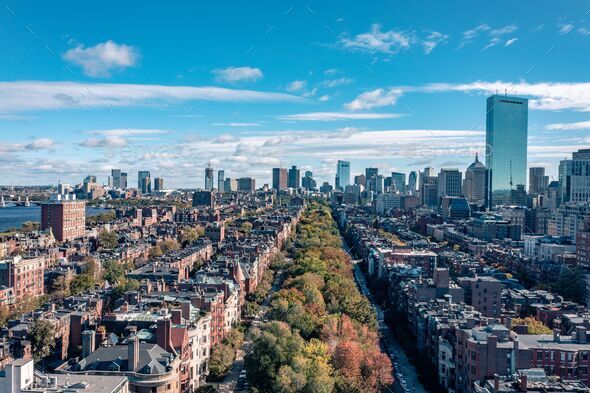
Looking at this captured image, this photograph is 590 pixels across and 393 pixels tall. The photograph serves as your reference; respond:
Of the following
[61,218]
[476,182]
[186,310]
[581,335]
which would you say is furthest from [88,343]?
[476,182]

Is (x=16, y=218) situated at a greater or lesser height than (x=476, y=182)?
lesser

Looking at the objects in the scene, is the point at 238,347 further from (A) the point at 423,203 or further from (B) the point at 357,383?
(A) the point at 423,203

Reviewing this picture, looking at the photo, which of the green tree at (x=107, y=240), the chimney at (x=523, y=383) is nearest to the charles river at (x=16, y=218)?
the green tree at (x=107, y=240)

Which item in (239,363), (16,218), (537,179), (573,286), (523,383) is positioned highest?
(537,179)

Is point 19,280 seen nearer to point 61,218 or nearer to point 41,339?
point 41,339

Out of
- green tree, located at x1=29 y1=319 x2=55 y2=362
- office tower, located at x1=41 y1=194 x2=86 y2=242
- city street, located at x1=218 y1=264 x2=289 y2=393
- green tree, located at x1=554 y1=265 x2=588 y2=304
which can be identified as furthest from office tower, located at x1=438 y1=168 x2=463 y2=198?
green tree, located at x1=29 y1=319 x2=55 y2=362

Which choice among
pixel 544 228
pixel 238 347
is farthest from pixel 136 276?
pixel 544 228

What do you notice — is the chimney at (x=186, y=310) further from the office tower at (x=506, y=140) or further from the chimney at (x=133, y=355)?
the office tower at (x=506, y=140)
